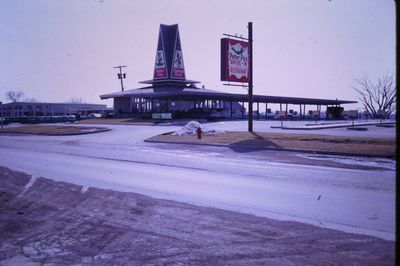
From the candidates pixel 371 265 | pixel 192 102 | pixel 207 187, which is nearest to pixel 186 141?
pixel 207 187

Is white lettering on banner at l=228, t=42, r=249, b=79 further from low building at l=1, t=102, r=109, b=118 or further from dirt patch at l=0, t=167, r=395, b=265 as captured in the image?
low building at l=1, t=102, r=109, b=118

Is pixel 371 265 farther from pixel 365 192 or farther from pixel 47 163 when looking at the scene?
pixel 47 163

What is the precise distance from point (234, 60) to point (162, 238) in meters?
27.2

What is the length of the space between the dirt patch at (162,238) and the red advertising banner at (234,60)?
24131 mm

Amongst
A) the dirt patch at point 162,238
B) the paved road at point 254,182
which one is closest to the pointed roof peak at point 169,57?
the paved road at point 254,182

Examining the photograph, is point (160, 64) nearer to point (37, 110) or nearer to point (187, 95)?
point (187, 95)

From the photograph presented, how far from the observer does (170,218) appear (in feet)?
22.2

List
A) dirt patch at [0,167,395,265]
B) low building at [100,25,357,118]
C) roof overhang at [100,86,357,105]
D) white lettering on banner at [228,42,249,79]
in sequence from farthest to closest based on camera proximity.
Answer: low building at [100,25,357,118] < roof overhang at [100,86,357,105] < white lettering on banner at [228,42,249,79] < dirt patch at [0,167,395,265]

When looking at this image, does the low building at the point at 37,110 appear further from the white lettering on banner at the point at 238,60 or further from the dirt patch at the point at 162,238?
the dirt patch at the point at 162,238

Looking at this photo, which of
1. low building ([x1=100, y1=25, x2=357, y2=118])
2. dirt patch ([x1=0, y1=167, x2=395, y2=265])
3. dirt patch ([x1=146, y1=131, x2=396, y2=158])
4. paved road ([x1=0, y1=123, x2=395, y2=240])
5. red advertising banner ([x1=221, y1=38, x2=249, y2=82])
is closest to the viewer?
dirt patch ([x1=0, y1=167, x2=395, y2=265])

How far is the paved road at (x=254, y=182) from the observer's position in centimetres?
704

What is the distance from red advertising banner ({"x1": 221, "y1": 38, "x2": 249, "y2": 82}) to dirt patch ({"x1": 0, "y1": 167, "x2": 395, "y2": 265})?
79.2 feet

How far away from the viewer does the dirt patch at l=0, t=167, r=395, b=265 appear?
482 cm

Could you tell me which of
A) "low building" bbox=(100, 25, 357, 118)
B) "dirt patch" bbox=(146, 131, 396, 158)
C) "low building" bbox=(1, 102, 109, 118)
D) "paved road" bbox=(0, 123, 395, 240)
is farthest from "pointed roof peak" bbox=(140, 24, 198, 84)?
"paved road" bbox=(0, 123, 395, 240)
